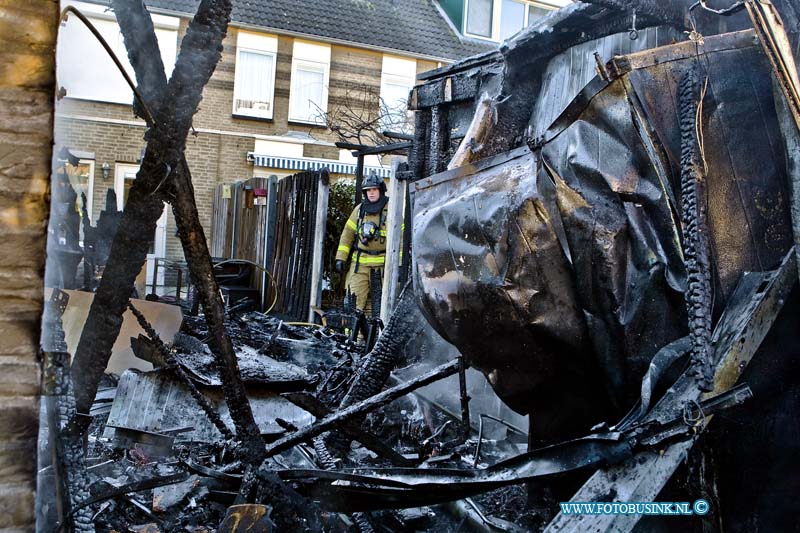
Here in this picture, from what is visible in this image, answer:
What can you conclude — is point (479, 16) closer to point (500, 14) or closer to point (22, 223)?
point (500, 14)

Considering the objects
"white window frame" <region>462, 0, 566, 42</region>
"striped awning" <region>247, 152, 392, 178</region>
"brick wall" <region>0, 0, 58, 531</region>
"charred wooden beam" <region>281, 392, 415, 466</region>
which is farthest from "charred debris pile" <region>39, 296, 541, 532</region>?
"white window frame" <region>462, 0, 566, 42</region>

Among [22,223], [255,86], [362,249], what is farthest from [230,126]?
[22,223]

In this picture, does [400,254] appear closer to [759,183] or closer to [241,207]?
[759,183]

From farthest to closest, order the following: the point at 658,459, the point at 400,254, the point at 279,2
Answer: the point at 279,2 → the point at 400,254 → the point at 658,459

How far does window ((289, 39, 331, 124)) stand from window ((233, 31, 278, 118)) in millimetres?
605

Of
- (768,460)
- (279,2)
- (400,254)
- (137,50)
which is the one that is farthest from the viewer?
(279,2)

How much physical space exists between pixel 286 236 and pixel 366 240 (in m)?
2.84

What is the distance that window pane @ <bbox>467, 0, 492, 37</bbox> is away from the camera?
21.3 m

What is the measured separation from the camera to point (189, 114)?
2.71 m

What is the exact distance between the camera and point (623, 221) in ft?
9.21

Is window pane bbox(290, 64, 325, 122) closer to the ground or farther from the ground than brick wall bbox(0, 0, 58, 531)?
farther from the ground

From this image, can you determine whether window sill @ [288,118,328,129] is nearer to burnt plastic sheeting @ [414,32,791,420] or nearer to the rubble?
the rubble

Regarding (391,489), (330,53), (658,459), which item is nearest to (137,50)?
(391,489)

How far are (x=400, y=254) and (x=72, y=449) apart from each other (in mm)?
5835
